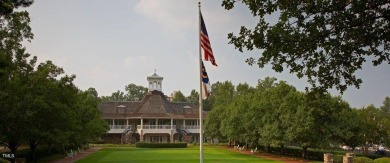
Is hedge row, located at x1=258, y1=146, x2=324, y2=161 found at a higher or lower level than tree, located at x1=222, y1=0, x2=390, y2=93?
lower

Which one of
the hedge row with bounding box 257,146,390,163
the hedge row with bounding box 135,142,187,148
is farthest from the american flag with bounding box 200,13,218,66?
the hedge row with bounding box 135,142,187,148

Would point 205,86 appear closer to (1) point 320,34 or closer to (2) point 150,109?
(1) point 320,34

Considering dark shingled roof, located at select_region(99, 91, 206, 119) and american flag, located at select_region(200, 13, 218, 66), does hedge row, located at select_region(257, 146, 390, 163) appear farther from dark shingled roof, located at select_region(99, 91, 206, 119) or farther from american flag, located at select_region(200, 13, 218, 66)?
dark shingled roof, located at select_region(99, 91, 206, 119)

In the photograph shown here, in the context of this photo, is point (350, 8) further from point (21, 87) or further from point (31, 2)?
point (21, 87)

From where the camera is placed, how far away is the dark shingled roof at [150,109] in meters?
81.9

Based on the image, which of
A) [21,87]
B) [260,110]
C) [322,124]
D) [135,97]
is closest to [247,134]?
[260,110]

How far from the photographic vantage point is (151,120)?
271 ft

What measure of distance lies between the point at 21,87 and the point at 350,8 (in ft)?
74.2

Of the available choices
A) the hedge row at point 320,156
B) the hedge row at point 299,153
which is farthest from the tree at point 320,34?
the hedge row at point 299,153

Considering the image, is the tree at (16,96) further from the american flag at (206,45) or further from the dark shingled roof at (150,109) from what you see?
the dark shingled roof at (150,109)

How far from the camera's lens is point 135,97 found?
148625 millimetres

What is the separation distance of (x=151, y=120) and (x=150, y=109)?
82.1 inches

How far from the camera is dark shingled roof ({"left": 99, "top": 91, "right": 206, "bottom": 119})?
8192 cm

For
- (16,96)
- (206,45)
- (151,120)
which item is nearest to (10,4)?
(206,45)
